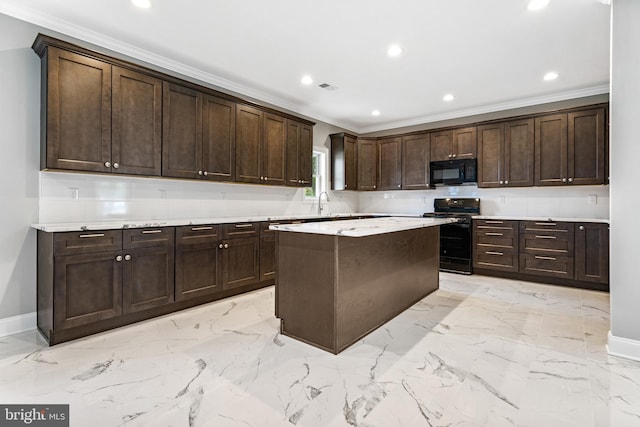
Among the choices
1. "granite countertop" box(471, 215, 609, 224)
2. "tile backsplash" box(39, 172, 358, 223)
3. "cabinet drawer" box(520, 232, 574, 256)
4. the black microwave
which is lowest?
"cabinet drawer" box(520, 232, 574, 256)

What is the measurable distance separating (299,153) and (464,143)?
9.04 ft

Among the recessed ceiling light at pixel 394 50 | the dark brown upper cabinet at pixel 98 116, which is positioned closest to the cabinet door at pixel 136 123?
the dark brown upper cabinet at pixel 98 116

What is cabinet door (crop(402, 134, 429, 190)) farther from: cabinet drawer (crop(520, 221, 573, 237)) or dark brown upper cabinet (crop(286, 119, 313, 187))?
dark brown upper cabinet (crop(286, 119, 313, 187))

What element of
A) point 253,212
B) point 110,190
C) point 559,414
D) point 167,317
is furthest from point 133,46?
point 559,414

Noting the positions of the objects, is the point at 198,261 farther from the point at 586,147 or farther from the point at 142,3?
the point at 586,147

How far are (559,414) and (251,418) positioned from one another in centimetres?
162

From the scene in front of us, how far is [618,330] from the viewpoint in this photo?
2.38 metres

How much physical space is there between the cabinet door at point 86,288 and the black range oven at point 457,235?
A: 4452 millimetres

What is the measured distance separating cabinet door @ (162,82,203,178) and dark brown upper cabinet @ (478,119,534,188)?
4.24m

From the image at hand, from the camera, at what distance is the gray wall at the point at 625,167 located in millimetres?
2299

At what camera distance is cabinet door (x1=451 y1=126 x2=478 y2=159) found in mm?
5213

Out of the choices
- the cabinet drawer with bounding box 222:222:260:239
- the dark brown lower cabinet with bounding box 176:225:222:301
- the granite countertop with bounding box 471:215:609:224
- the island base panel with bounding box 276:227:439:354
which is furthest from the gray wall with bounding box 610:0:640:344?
the dark brown lower cabinet with bounding box 176:225:222:301

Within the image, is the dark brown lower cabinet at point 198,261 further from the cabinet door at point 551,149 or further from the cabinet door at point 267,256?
the cabinet door at point 551,149

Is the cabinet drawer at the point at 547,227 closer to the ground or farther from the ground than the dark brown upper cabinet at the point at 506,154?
closer to the ground
